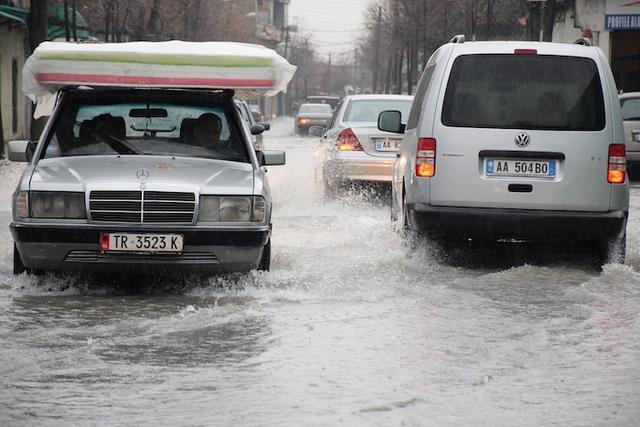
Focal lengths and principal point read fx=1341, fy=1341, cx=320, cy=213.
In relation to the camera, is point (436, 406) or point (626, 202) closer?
point (436, 406)

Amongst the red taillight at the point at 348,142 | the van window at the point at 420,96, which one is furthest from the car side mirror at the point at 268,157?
the red taillight at the point at 348,142

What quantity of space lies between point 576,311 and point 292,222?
6806mm

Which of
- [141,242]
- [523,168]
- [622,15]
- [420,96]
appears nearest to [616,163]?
[523,168]

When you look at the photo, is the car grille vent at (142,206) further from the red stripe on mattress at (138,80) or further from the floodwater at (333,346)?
the red stripe on mattress at (138,80)

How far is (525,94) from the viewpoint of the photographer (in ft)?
33.7

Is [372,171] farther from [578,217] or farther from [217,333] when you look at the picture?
[217,333]

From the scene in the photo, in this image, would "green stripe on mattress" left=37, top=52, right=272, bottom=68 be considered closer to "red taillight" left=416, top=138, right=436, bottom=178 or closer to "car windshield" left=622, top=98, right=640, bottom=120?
"red taillight" left=416, top=138, right=436, bottom=178

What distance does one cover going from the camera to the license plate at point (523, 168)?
10.2 meters

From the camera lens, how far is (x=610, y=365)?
22.4 ft

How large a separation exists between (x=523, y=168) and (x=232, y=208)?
2.54 m

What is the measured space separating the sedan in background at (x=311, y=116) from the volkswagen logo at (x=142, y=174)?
47980 mm

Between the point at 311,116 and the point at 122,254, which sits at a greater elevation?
the point at 122,254

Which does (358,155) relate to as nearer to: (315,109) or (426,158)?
(426,158)

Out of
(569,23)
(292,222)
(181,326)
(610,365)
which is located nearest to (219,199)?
(181,326)
